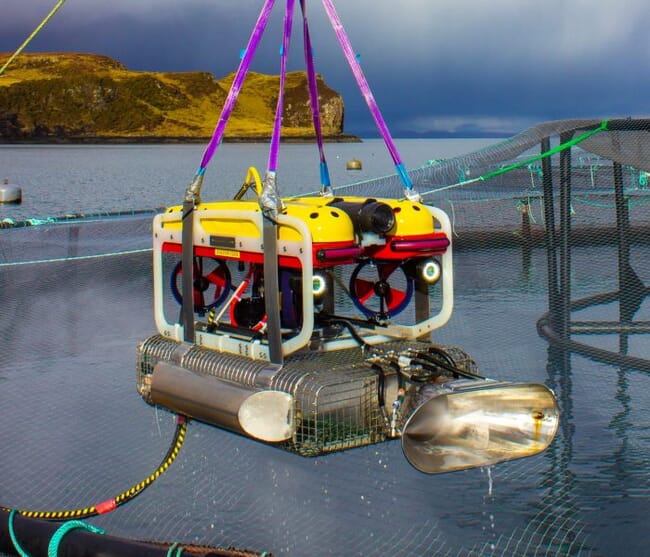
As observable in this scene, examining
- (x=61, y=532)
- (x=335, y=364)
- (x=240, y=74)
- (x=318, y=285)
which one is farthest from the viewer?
Answer: (x=61, y=532)

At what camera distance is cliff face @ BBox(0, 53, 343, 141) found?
173750mm

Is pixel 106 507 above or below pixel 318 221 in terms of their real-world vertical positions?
below

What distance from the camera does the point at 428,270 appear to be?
4.80 meters

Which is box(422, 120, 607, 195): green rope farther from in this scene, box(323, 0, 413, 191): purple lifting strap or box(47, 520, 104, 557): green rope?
box(47, 520, 104, 557): green rope

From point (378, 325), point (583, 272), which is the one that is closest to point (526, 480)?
point (378, 325)

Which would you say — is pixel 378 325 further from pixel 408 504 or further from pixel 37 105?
pixel 37 105

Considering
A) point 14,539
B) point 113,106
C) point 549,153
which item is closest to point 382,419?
point 14,539

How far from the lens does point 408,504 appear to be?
5.64m

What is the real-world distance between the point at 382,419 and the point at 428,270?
35.3 inches

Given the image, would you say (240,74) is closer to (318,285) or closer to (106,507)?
(318,285)

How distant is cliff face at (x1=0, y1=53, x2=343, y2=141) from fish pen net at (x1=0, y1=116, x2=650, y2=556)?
164m

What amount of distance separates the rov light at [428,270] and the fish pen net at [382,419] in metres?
0.55

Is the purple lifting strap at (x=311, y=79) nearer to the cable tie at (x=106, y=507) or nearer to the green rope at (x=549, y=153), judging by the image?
the cable tie at (x=106, y=507)

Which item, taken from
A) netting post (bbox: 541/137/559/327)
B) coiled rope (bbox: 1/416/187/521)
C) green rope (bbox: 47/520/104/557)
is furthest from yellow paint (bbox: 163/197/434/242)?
netting post (bbox: 541/137/559/327)
